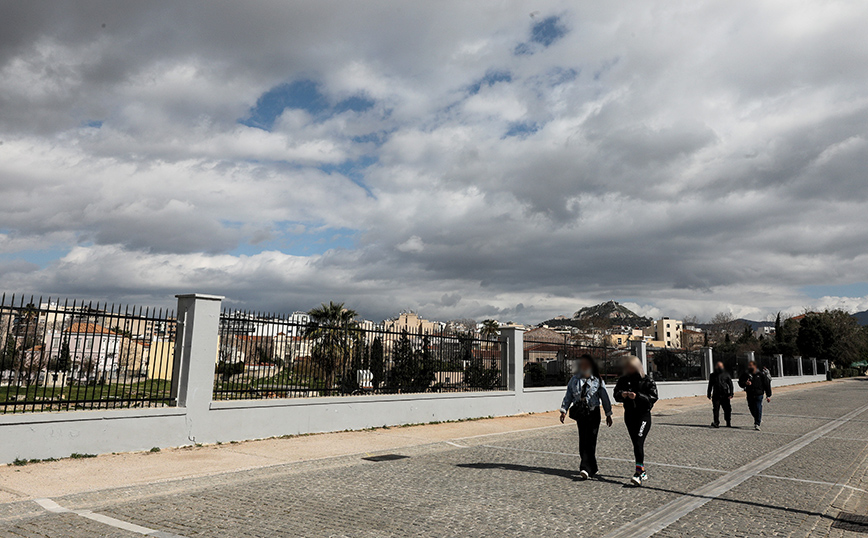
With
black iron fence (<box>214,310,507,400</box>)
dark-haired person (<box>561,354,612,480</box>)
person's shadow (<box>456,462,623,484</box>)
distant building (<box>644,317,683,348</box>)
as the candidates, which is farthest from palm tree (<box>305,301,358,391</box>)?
distant building (<box>644,317,683,348</box>)

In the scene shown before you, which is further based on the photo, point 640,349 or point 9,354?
point 640,349

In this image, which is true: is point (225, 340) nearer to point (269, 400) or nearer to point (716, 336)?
point (269, 400)

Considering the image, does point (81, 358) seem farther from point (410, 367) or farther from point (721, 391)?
point (721, 391)

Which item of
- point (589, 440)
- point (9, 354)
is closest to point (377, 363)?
point (589, 440)

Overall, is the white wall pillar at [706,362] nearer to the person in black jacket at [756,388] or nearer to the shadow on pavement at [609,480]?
the person in black jacket at [756,388]

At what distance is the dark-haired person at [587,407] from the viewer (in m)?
7.54

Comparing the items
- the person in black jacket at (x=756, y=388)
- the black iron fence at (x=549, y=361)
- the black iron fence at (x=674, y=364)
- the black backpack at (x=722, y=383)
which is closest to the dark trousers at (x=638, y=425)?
the person in black jacket at (x=756, y=388)

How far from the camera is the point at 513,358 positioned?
17375 millimetres

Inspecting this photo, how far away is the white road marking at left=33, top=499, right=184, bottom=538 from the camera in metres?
4.82

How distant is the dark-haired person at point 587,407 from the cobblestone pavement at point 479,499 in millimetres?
278

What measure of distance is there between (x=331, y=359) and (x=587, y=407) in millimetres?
6363

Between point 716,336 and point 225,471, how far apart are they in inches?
4378

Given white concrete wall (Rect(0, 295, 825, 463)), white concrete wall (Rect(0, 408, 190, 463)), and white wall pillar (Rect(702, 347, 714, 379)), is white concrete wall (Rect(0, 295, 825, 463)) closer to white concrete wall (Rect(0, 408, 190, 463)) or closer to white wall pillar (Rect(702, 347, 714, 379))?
white concrete wall (Rect(0, 408, 190, 463))

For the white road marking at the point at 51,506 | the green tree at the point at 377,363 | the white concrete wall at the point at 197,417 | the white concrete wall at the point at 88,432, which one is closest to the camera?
the white road marking at the point at 51,506
